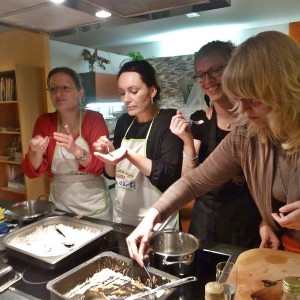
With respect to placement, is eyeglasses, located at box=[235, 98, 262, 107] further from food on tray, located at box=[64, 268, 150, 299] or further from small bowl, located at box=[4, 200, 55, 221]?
small bowl, located at box=[4, 200, 55, 221]

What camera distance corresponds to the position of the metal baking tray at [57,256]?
2.95 ft

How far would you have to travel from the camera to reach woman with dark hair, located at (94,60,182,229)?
1.35m

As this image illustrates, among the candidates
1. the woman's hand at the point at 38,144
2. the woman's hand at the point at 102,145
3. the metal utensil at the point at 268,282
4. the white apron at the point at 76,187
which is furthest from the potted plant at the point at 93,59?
the metal utensil at the point at 268,282

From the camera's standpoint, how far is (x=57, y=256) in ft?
2.99

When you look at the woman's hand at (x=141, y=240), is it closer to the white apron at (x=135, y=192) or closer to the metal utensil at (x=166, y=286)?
the metal utensil at (x=166, y=286)

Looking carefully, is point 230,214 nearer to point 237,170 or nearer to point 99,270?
point 237,170

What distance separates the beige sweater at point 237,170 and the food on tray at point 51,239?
0.30 metres

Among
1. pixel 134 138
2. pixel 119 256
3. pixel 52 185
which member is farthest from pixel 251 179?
pixel 52 185

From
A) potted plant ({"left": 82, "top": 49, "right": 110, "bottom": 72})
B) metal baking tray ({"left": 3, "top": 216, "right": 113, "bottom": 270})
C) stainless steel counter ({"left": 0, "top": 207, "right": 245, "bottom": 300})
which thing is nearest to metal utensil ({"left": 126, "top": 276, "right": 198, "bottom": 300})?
stainless steel counter ({"left": 0, "top": 207, "right": 245, "bottom": 300})

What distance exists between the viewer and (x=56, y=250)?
103 cm

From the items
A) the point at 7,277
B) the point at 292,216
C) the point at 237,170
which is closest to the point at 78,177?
the point at 7,277

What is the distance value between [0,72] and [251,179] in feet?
10.3

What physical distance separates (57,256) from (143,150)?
666 mm

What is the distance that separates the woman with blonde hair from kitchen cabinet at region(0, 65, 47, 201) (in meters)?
2.53
